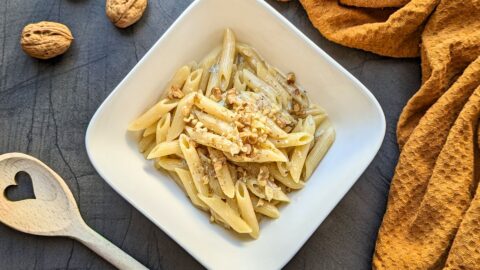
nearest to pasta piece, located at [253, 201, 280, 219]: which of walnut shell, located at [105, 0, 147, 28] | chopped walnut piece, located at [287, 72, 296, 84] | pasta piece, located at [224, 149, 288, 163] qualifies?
pasta piece, located at [224, 149, 288, 163]

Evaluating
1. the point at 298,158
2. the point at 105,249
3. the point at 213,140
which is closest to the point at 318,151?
the point at 298,158

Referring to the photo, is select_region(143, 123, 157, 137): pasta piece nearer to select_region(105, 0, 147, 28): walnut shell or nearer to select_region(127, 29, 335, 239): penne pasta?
select_region(127, 29, 335, 239): penne pasta

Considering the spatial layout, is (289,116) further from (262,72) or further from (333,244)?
(333,244)

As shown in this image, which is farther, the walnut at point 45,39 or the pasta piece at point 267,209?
the walnut at point 45,39

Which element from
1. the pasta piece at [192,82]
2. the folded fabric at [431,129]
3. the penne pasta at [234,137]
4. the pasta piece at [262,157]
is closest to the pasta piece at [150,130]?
the penne pasta at [234,137]

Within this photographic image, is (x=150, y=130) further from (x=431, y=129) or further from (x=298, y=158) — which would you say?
(x=431, y=129)

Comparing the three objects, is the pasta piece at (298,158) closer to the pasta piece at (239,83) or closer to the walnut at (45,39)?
the pasta piece at (239,83)

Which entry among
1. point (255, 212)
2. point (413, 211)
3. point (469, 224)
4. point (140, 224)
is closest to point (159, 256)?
point (140, 224)
